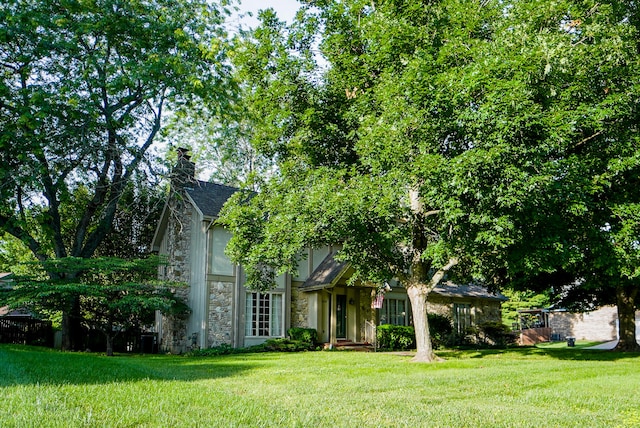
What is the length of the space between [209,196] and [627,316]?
54.4 feet

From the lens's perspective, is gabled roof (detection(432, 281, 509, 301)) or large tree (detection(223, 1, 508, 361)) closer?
large tree (detection(223, 1, 508, 361))

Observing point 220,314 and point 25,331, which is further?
point 25,331

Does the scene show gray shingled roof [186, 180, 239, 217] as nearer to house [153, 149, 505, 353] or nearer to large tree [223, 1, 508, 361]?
house [153, 149, 505, 353]

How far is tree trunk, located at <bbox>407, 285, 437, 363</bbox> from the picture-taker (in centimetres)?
1372

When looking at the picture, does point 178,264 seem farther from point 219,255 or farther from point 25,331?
point 25,331

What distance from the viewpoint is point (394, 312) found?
23.2 m

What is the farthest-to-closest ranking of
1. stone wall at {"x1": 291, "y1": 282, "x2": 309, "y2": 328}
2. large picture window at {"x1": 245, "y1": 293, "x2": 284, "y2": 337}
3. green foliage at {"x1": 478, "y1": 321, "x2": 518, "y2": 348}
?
green foliage at {"x1": 478, "y1": 321, "x2": 518, "y2": 348}
stone wall at {"x1": 291, "y1": 282, "x2": 309, "y2": 328}
large picture window at {"x1": 245, "y1": 293, "x2": 284, "y2": 337}

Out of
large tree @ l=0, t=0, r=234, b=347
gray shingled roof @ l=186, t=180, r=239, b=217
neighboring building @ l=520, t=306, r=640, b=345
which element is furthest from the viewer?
neighboring building @ l=520, t=306, r=640, b=345

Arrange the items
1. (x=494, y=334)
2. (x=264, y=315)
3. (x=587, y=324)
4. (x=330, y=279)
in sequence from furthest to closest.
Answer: (x=587, y=324) → (x=494, y=334) → (x=264, y=315) → (x=330, y=279)

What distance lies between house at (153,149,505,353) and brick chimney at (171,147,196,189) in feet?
0.13

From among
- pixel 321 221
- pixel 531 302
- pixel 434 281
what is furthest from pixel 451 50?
→ pixel 531 302

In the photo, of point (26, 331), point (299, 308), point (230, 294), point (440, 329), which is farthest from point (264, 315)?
point (26, 331)

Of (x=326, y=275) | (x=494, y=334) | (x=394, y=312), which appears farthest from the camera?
(x=494, y=334)

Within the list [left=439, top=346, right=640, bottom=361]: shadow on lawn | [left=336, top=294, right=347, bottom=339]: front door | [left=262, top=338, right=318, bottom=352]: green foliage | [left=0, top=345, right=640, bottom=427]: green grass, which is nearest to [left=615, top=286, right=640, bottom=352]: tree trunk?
[left=439, top=346, right=640, bottom=361]: shadow on lawn
